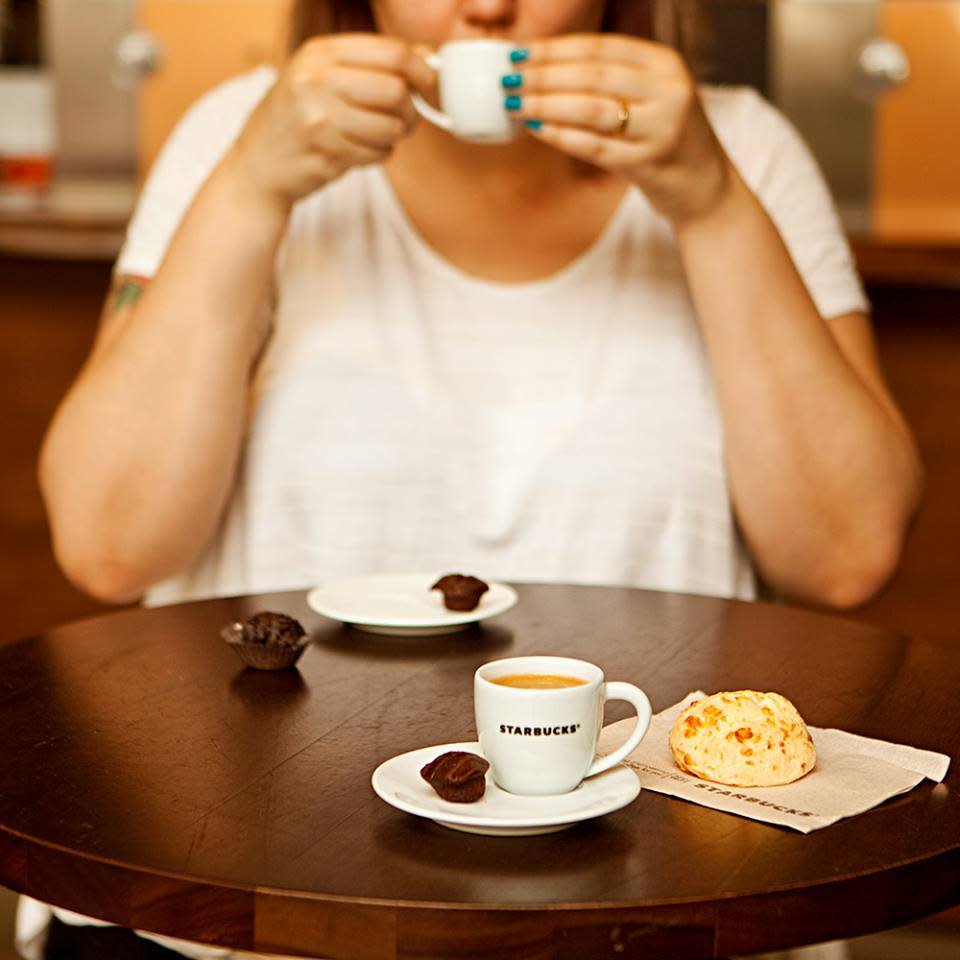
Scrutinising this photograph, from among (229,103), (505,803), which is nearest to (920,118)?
(229,103)

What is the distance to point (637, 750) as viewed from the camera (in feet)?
3.19

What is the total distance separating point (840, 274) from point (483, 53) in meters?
0.58

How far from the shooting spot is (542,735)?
33.3 inches

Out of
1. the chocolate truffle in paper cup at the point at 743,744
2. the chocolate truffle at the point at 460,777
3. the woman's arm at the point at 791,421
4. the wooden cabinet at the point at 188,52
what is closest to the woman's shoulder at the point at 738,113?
the woman's arm at the point at 791,421

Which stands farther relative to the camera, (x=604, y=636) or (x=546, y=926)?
(x=604, y=636)

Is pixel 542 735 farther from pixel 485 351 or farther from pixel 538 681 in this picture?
pixel 485 351

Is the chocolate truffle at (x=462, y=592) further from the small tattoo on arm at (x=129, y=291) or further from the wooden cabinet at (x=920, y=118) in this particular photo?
the wooden cabinet at (x=920, y=118)

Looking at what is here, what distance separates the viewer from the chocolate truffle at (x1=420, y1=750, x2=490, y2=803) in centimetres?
84

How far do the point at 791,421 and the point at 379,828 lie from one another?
2.80 ft

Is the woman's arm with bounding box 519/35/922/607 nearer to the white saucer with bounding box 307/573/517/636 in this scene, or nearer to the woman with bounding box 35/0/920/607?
the woman with bounding box 35/0/920/607

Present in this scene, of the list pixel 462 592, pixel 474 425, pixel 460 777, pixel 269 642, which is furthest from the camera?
pixel 474 425

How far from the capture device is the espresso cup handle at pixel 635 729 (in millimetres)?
883

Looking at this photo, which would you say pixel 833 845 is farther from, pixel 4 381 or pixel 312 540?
pixel 4 381

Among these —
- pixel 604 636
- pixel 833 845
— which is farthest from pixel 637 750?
pixel 604 636
